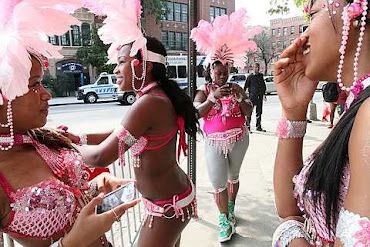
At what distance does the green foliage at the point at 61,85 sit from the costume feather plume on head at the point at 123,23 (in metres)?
28.3

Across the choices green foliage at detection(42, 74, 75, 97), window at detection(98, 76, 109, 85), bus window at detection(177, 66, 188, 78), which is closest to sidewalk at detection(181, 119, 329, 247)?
bus window at detection(177, 66, 188, 78)

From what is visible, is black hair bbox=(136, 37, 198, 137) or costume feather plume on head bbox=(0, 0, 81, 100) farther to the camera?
black hair bbox=(136, 37, 198, 137)

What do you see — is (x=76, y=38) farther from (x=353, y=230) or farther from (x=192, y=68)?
(x=353, y=230)

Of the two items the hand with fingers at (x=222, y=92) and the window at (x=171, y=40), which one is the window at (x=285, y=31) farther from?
the hand with fingers at (x=222, y=92)

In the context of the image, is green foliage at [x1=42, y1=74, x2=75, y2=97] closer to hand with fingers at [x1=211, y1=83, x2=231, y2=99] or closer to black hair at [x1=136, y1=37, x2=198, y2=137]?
hand with fingers at [x1=211, y1=83, x2=231, y2=99]

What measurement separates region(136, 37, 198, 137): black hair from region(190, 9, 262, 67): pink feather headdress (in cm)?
146

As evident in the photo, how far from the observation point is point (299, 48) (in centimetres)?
144

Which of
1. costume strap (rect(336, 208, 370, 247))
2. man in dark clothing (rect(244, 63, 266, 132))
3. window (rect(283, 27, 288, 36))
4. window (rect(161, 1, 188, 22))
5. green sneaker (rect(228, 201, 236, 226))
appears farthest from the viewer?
window (rect(283, 27, 288, 36))

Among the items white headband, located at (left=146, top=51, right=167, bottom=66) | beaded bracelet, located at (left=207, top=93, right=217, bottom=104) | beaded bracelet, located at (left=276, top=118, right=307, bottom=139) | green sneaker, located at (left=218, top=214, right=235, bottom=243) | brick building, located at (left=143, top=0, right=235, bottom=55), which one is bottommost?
green sneaker, located at (left=218, top=214, right=235, bottom=243)

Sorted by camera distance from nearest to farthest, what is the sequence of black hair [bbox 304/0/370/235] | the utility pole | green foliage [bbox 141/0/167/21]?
black hair [bbox 304/0/370/235], the utility pole, green foliage [bbox 141/0/167/21]

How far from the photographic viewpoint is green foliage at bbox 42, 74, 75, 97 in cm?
2925

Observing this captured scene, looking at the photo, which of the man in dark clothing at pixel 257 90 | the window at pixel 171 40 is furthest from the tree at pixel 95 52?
the man in dark clothing at pixel 257 90

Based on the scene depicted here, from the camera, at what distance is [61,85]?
2989cm

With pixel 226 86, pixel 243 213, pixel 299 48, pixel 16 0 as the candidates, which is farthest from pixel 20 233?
pixel 243 213
